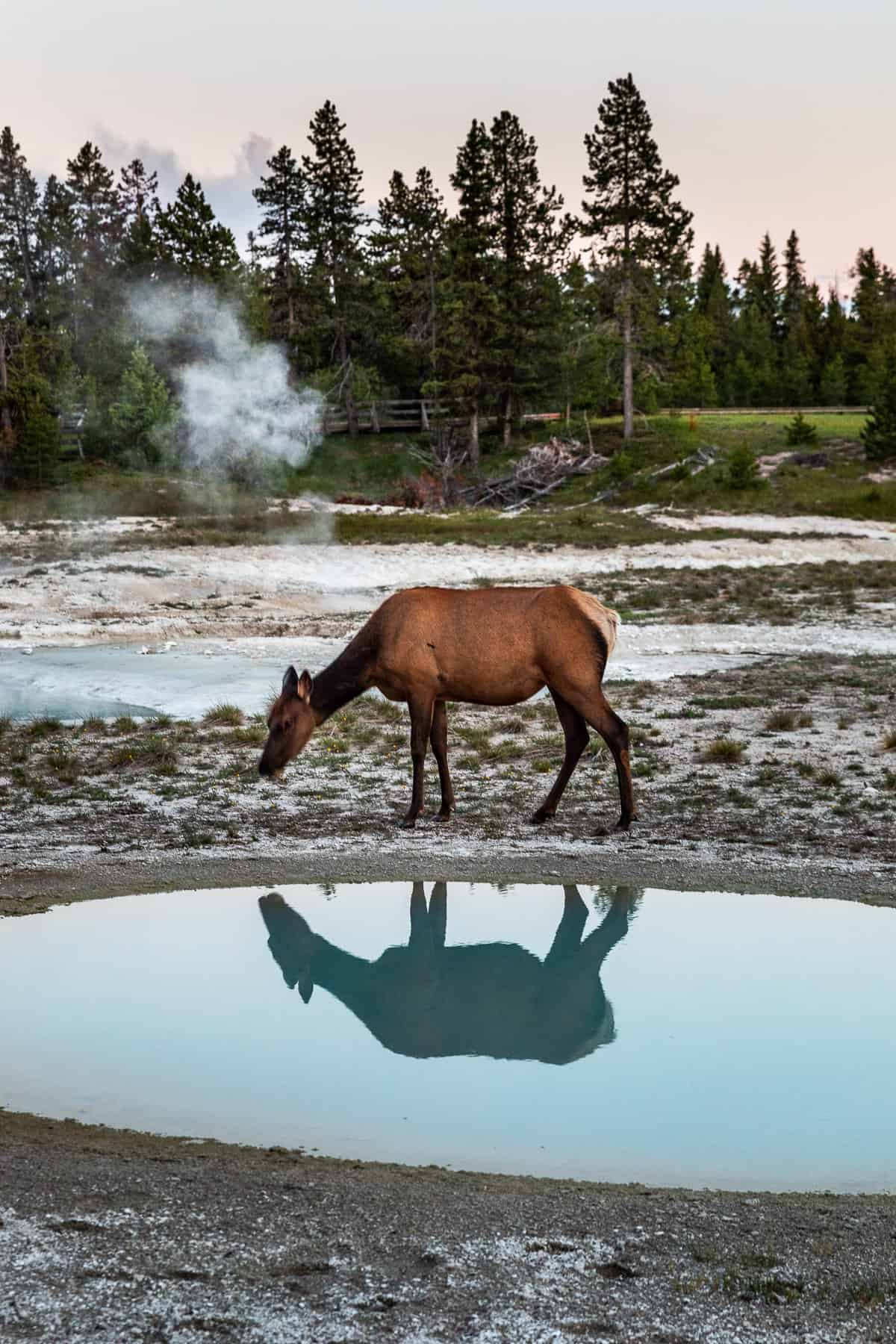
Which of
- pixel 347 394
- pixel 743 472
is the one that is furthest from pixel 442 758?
pixel 347 394

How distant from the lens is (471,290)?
61.7 m

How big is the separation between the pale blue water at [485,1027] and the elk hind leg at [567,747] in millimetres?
1803

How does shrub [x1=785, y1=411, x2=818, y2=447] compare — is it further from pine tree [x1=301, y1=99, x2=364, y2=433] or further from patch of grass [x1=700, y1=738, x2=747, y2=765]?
patch of grass [x1=700, y1=738, x2=747, y2=765]

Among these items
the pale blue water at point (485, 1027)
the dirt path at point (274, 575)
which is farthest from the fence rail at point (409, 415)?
the pale blue water at point (485, 1027)

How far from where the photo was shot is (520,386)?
6494 centimetres

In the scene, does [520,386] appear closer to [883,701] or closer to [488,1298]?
[883,701]

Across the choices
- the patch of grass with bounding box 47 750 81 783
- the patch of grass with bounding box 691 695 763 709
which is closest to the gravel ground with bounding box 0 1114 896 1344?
the patch of grass with bounding box 47 750 81 783

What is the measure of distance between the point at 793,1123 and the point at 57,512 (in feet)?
119

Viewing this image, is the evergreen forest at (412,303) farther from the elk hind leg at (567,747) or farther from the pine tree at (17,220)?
the elk hind leg at (567,747)

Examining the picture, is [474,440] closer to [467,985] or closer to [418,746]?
[418,746]

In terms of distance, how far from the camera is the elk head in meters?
12.0

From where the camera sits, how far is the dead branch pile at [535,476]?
179 feet

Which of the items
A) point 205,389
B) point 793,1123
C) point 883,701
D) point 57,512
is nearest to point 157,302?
point 205,389

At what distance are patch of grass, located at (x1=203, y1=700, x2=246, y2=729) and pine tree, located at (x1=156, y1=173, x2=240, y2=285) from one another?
47.8 metres
